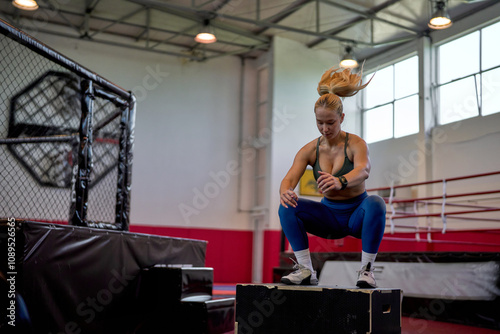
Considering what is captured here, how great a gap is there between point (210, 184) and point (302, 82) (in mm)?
3665

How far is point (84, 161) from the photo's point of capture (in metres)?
3.82

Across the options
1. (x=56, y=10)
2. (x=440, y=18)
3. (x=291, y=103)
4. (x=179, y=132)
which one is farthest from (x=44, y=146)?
(x=440, y=18)

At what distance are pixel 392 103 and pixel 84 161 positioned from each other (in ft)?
31.3

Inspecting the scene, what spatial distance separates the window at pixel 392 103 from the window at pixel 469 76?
65cm

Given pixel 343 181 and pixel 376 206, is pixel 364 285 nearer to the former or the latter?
pixel 376 206

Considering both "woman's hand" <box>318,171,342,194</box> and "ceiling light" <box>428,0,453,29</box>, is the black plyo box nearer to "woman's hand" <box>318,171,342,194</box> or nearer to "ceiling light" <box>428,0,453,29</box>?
"woman's hand" <box>318,171,342,194</box>

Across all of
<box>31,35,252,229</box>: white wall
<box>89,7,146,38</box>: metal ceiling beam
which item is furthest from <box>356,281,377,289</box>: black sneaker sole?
<box>89,7,146,38</box>: metal ceiling beam

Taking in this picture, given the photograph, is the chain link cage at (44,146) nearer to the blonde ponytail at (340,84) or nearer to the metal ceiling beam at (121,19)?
the metal ceiling beam at (121,19)

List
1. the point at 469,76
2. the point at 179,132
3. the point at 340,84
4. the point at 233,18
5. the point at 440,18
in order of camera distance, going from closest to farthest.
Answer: the point at 340,84, the point at 440,18, the point at 469,76, the point at 233,18, the point at 179,132

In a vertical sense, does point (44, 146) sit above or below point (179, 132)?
below

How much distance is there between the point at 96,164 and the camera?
1108cm

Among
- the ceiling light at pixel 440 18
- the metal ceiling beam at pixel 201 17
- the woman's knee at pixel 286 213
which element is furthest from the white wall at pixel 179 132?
the woman's knee at pixel 286 213

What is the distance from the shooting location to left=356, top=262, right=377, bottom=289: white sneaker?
2803 millimetres

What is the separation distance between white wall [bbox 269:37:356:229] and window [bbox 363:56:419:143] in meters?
0.52
